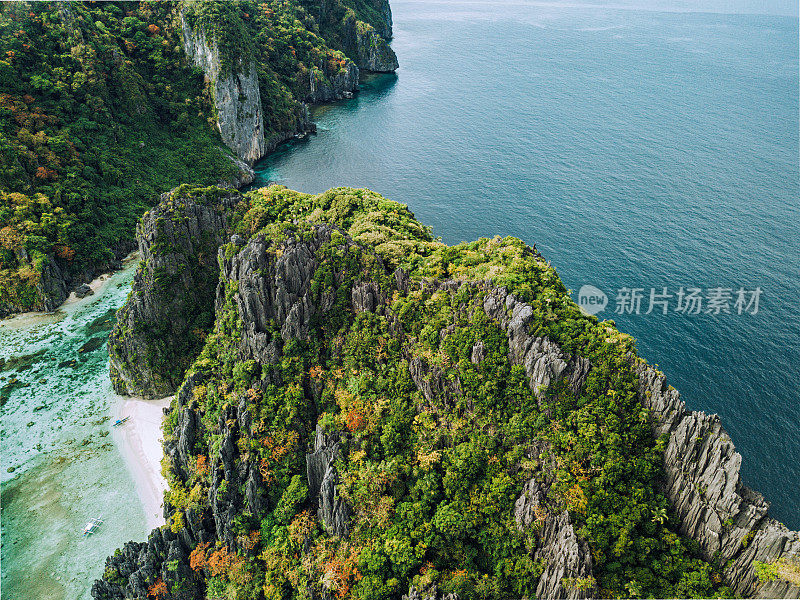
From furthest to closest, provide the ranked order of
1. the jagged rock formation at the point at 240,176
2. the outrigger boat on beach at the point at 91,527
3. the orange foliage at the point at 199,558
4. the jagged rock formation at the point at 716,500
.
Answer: the jagged rock formation at the point at 240,176
the outrigger boat on beach at the point at 91,527
the orange foliage at the point at 199,558
the jagged rock formation at the point at 716,500

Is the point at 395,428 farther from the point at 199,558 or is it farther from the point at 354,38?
the point at 354,38

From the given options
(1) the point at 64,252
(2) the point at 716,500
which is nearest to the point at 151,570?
(2) the point at 716,500

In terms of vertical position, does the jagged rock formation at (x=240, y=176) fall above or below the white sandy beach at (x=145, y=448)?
above

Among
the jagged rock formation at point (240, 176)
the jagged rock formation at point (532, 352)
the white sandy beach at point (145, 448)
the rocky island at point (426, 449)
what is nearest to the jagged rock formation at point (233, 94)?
the jagged rock formation at point (240, 176)

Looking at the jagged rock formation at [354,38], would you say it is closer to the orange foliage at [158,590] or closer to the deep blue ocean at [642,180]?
the deep blue ocean at [642,180]

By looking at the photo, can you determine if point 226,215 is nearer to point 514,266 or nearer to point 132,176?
point 514,266

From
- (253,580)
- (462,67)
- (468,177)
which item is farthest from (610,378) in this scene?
(462,67)
